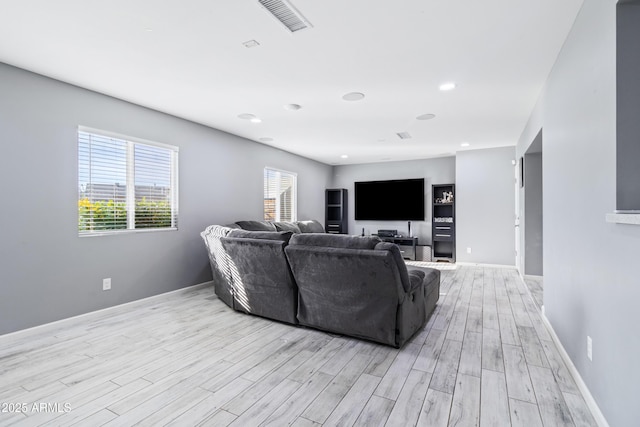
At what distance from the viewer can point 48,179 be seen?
306cm

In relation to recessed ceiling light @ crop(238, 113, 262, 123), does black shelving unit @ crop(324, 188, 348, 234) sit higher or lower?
lower

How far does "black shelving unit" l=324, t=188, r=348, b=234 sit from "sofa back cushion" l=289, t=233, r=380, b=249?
5563 millimetres

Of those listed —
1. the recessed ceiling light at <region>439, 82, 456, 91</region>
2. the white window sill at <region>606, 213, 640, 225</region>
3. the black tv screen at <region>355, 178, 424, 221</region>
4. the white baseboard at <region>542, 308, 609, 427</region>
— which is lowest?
the white baseboard at <region>542, 308, 609, 427</region>

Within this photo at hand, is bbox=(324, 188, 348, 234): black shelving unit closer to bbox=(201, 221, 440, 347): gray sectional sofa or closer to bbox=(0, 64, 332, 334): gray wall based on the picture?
bbox=(0, 64, 332, 334): gray wall

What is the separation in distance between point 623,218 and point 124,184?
14.6ft

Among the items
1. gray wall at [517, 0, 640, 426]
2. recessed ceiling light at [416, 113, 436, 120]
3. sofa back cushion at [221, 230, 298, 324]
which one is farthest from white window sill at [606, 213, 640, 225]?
recessed ceiling light at [416, 113, 436, 120]

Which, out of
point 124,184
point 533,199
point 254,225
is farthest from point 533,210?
point 124,184

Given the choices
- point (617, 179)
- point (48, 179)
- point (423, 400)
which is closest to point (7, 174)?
point (48, 179)

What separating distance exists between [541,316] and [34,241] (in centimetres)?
525

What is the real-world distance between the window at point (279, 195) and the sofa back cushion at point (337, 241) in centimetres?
348

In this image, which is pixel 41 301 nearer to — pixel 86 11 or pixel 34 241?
pixel 34 241

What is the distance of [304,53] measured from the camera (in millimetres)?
2643

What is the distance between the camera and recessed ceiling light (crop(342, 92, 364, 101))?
3533mm

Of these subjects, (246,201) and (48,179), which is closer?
(48,179)
